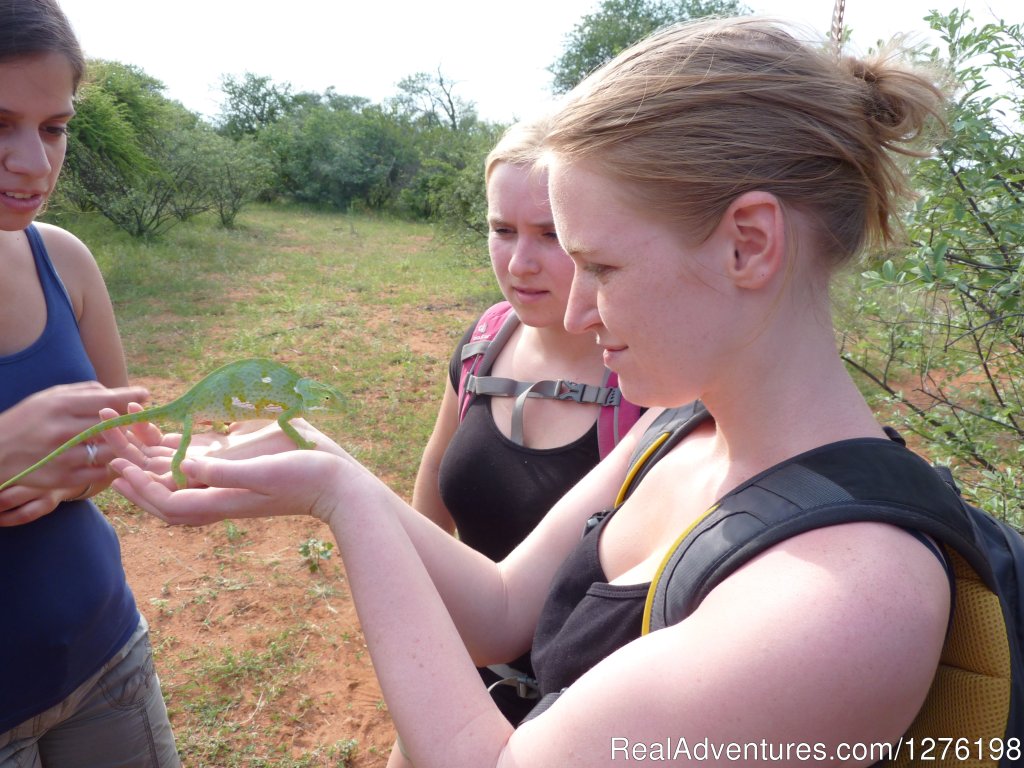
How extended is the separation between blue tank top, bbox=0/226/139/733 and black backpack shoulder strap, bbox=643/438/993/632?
1767 millimetres

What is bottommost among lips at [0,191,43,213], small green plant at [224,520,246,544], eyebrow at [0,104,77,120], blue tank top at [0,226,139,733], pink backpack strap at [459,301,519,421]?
small green plant at [224,520,246,544]

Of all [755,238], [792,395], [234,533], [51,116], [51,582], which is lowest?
[234,533]

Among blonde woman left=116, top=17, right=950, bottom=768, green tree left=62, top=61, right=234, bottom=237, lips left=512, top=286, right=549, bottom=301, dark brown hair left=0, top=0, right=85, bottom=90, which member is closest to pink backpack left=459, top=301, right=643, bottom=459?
lips left=512, top=286, right=549, bottom=301

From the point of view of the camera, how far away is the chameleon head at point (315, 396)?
99.7 inches

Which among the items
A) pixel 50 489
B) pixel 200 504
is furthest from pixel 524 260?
pixel 50 489

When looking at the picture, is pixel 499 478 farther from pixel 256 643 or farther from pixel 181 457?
pixel 256 643

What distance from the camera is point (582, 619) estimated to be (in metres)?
1.45

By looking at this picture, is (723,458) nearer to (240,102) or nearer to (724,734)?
(724,734)

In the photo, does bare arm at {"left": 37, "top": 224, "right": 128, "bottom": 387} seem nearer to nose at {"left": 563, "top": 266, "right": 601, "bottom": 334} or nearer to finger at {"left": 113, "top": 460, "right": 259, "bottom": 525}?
finger at {"left": 113, "top": 460, "right": 259, "bottom": 525}

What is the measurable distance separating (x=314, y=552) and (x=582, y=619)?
197 inches

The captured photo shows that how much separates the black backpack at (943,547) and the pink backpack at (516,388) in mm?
965

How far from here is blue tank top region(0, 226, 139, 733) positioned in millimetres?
1976

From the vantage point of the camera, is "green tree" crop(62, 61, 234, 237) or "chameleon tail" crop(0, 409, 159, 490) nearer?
"chameleon tail" crop(0, 409, 159, 490)

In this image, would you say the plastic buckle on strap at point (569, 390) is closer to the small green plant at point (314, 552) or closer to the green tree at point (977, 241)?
the green tree at point (977, 241)
